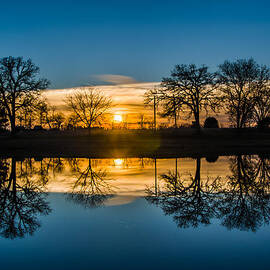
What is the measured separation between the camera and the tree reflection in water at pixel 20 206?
7970 mm

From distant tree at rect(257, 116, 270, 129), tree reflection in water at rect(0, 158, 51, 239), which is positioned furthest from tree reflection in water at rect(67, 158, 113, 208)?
distant tree at rect(257, 116, 270, 129)

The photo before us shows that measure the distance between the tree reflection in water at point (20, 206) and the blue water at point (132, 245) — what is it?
0.37 m

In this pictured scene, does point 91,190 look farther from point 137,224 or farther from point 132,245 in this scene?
→ point 132,245

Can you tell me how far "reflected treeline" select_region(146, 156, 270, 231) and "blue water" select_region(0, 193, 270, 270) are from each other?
1.40ft

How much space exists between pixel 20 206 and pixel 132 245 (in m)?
5.20

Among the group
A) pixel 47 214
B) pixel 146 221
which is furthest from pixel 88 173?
pixel 146 221

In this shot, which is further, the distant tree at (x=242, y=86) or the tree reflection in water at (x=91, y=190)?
the distant tree at (x=242, y=86)

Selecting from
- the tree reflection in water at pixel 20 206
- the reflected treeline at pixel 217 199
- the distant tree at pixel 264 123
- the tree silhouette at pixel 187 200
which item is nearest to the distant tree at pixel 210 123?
the distant tree at pixel 264 123

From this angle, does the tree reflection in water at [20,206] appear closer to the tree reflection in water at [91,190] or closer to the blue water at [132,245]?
the blue water at [132,245]

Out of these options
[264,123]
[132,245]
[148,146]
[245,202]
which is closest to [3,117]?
[148,146]

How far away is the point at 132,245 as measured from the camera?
659 cm

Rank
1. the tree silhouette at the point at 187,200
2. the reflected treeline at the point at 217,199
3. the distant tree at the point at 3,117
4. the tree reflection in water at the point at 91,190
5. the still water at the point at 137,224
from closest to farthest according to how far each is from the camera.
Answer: the still water at the point at 137,224 → the reflected treeline at the point at 217,199 → the tree silhouette at the point at 187,200 → the tree reflection in water at the point at 91,190 → the distant tree at the point at 3,117

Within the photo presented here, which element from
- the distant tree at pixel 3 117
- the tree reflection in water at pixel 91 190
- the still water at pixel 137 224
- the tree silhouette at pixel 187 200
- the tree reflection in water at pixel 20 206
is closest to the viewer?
the still water at pixel 137 224

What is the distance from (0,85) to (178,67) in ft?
92.1
